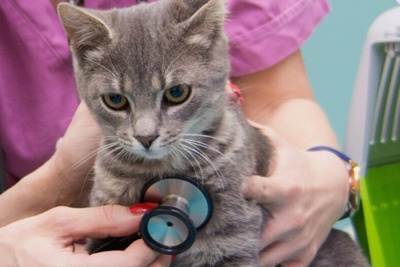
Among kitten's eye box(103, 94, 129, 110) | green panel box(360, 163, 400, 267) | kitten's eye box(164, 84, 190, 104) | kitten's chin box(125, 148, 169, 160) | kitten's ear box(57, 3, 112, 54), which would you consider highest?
kitten's ear box(57, 3, 112, 54)

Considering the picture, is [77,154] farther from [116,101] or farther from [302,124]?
[302,124]

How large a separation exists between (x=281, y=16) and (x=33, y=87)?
0.65m

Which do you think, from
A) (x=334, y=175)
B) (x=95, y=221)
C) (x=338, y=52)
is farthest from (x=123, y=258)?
(x=338, y=52)

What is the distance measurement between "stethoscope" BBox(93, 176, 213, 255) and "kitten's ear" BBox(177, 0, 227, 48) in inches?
9.1

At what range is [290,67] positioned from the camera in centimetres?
131

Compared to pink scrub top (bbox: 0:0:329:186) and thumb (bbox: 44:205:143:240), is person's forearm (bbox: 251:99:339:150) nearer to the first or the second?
pink scrub top (bbox: 0:0:329:186)

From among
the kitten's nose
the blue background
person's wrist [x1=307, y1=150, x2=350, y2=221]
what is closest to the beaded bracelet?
person's wrist [x1=307, y1=150, x2=350, y2=221]

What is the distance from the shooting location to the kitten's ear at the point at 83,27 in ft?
2.50

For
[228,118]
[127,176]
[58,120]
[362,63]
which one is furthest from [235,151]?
[58,120]

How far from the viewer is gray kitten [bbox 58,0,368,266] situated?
2.51 ft

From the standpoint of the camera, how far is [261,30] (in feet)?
4.05

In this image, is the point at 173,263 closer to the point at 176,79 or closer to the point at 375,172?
the point at 176,79

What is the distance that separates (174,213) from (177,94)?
0.64ft

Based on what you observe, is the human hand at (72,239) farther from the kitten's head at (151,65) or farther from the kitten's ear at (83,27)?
the kitten's ear at (83,27)
